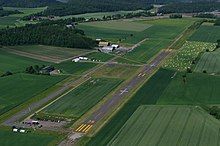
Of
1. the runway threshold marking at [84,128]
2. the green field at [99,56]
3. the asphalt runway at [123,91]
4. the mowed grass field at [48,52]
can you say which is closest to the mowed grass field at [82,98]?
the asphalt runway at [123,91]

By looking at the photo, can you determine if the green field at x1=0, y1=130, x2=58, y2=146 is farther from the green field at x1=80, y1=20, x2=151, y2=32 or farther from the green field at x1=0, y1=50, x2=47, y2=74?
the green field at x1=80, y1=20, x2=151, y2=32

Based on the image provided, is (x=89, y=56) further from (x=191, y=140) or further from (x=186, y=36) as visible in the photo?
(x=191, y=140)

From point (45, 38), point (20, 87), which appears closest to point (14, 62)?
point (20, 87)

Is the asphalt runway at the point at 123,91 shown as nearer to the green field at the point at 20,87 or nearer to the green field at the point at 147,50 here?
the green field at the point at 147,50

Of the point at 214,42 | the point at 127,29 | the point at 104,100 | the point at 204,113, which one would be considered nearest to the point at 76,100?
the point at 104,100

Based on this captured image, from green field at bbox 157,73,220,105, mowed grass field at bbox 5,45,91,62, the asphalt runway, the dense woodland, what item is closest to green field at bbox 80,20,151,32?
the dense woodland

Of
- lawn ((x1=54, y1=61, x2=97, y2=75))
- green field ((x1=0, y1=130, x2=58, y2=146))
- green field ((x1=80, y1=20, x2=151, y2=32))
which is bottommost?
green field ((x1=0, y1=130, x2=58, y2=146))
